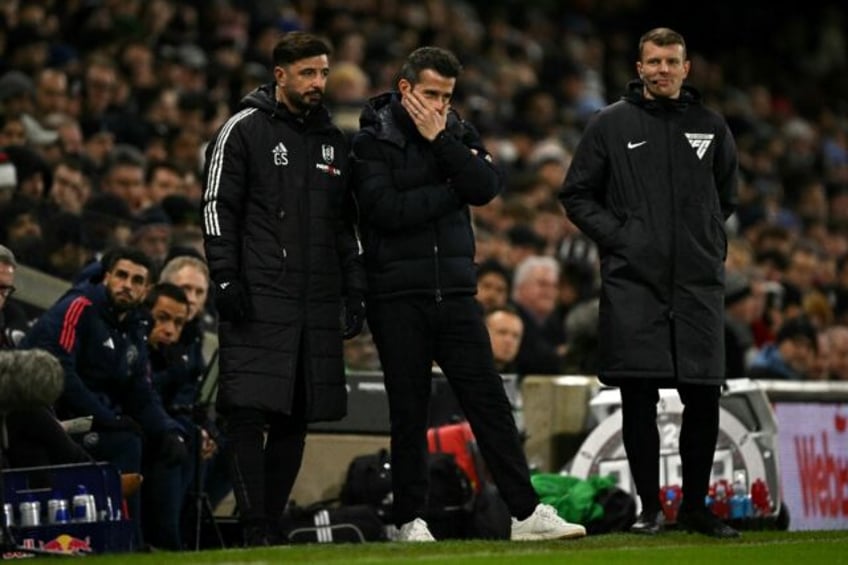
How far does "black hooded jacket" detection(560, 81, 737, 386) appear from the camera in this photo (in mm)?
9438

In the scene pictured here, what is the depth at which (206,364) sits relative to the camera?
12.2 meters

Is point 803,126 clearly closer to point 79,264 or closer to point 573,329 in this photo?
point 573,329

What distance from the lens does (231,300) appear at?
29.4ft

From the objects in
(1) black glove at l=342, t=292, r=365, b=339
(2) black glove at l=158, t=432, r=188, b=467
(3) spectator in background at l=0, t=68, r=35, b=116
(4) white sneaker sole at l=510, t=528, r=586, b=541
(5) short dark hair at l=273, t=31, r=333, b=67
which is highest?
(3) spectator in background at l=0, t=68, r=35, b=116

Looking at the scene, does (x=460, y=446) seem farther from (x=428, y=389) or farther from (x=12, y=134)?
(x=12, y=134)

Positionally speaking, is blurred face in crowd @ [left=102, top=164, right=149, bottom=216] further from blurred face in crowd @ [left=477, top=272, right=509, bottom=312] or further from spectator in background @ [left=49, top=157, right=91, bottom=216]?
blurred face in crowd @ [left=477, top=272, right=509, bottom=312]

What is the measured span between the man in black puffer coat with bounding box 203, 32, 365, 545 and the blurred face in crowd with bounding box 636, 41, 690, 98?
139 centimetres

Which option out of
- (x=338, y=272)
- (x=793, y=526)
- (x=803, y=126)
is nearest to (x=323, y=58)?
(x=338, y=272)

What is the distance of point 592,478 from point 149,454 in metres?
2.45

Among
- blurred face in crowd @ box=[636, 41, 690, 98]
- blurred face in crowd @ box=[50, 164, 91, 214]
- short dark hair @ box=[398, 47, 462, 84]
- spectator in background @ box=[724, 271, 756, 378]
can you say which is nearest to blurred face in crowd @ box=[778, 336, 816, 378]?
spectator in background @ box=[724, 271, 756, 378]

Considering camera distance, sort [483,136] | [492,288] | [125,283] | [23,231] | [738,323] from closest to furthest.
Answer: [125,283]
[23,231]
[492,288]
[738,323]
[483,136]

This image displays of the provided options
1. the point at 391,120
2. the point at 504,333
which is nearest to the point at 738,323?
the point at 504,333

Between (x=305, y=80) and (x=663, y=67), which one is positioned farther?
(x=663, y=67)

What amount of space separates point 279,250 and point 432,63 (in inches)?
40.6
